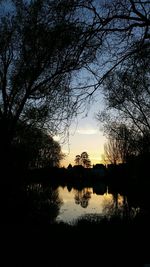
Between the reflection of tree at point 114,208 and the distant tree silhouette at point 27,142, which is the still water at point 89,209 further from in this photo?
the distant tree silhouette at point 27,142

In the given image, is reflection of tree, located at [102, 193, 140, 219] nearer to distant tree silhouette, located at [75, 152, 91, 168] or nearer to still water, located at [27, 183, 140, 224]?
still water, located at [27, 183, 140, 224]

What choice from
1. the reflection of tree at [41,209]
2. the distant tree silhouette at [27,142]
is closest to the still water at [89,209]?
the reflection of tree at [41,209]

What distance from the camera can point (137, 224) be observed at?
16.5 meters

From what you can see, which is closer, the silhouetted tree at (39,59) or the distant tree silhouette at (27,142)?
the silhouetted tree at (39,59)

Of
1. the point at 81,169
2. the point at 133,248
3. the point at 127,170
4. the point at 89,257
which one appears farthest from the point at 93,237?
the point at 81,169

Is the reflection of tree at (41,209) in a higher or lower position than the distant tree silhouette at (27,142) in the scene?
lower

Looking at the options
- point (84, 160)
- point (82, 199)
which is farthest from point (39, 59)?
point (84, 160)

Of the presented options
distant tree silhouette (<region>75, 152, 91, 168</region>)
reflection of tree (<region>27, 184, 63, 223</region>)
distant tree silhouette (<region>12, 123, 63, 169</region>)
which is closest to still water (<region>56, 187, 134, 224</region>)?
reflection of tree (<region>27, 184, 63, 223</region>)

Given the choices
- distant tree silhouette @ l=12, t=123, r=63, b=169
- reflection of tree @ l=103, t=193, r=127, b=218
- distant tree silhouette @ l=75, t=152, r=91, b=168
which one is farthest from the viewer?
distant tree silhouette @ l=75, t=152, r=91, b=168

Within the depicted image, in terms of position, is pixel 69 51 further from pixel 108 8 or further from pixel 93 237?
pixel 93 237

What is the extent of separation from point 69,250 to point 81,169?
110455 millimetres

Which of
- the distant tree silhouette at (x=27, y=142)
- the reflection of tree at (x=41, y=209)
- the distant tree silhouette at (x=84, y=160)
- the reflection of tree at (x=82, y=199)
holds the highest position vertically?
the distant tree silhouette at (x=84, y=160)

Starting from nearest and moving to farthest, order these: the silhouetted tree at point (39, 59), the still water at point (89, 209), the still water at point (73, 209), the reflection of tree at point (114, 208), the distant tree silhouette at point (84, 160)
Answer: the silhouetted tree at point (39, 59)
the still water at point (73, 209)
the still water at point (89, 209)
the reflection of tree at point (114, 208)
the distant tree silhouette at point (84, 160)

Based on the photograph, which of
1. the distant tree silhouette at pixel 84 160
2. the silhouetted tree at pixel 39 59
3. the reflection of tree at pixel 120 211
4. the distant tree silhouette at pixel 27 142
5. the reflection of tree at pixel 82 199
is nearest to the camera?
the silhouetted tree at pixel 39 59
